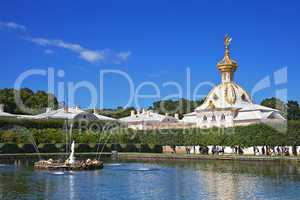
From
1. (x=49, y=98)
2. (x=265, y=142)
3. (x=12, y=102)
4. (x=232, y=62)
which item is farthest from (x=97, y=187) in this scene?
(x=49, y=98)

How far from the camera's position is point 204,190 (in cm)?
2509

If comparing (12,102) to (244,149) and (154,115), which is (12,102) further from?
(244,149)

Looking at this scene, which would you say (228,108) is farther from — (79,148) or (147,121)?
(79,148)

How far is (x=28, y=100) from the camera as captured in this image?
10969 cm

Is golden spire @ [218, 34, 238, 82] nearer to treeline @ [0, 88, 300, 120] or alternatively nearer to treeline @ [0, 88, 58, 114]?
treeline @ [0, 88, 300, 120]

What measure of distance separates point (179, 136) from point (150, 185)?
42.3m

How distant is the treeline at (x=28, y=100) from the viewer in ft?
338

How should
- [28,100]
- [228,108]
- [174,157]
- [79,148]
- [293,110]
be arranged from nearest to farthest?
[174,157], [79,148], [228,108], [28,100], [293,110]

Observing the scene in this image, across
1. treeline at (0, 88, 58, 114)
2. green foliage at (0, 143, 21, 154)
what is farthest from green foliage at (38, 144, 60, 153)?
treeline at (0, 88, 58, 114)

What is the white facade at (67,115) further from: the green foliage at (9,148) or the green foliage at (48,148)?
the green foliage at (9,148)

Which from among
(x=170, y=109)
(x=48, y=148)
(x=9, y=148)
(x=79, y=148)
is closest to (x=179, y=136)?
(x=79, y=148)

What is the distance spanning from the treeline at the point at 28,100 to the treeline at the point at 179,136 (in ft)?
108

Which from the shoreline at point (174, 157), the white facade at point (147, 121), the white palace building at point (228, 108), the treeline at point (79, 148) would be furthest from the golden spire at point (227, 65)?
the shoreline at point (174, 157)

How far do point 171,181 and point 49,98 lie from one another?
90.1m
